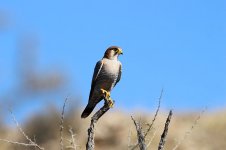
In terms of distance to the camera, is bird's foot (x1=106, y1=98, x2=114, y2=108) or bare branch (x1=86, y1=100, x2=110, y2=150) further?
bird's foot (x1=106, y1=98, x2=114, y2=108)

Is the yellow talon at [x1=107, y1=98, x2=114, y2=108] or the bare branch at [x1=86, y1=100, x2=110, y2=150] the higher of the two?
the yellow talon at [x1=107, y1=98, x2=114, y2=108]

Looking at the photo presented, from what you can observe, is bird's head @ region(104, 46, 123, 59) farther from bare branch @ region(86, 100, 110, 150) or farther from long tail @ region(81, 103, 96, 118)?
bare branch @ region(86, 100, 110, 150)

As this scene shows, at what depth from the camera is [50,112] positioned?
2767 centimetres

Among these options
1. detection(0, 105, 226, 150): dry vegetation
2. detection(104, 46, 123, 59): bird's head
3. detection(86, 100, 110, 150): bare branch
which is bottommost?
detection(86, 100, 110, 150): bare branch

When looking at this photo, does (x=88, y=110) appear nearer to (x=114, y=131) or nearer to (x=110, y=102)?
(x=110, y=102)

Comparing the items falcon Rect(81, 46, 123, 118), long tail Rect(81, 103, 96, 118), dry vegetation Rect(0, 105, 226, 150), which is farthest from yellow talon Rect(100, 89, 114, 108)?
dry vegetation Rect(0, 105, 226, 150)

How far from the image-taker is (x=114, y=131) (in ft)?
86.9

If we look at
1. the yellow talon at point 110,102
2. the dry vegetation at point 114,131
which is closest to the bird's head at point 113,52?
the yellow talon at point 110,102

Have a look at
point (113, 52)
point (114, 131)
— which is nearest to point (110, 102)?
point (113, 52)

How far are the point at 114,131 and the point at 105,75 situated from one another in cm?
1566

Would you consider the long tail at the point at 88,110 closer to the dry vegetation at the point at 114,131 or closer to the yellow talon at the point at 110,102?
the yellow talon at the point at 110,102

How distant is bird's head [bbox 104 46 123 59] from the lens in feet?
36.0

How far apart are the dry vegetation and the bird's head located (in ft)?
45.5

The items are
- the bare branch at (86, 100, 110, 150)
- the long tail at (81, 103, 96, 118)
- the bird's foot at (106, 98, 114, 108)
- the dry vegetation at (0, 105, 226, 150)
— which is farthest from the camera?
the dry vegetation at (0, 105, 226, 150)
